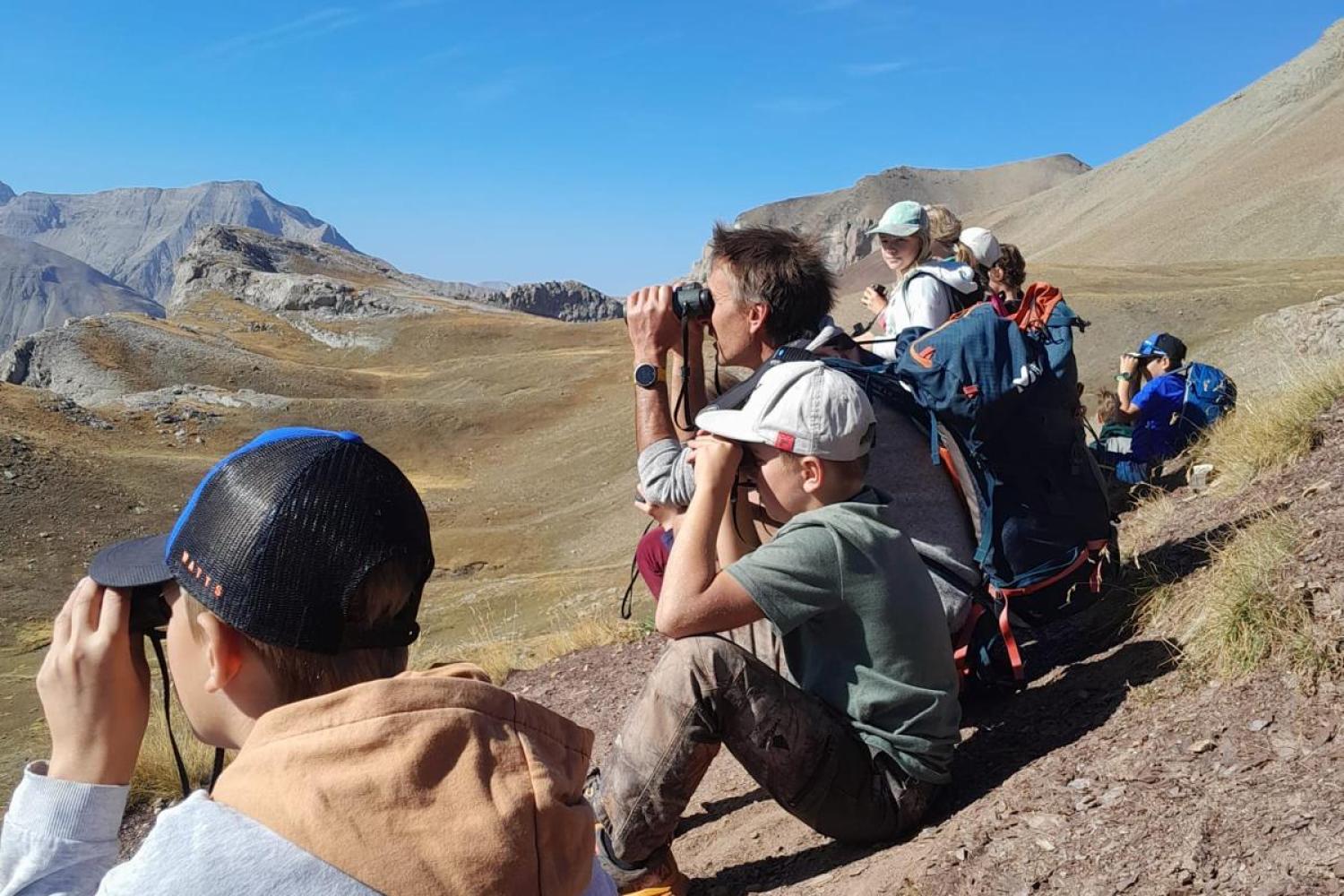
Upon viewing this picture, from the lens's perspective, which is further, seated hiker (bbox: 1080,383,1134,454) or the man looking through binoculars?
seated hiker (bbox: 1080,383,1134,454)

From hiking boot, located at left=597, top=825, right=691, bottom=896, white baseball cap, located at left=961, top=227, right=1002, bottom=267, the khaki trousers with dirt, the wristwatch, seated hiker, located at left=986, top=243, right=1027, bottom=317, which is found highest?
white baseball cap, located at left=961, top=227, right=1002, bottom=267

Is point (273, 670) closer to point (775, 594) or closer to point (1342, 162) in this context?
point (775, 594)

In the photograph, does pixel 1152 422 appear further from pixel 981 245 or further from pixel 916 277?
pixel 916 277

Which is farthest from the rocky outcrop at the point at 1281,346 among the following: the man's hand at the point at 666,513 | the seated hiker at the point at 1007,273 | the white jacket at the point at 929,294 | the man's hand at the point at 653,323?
the man's hand at the point at 666,513

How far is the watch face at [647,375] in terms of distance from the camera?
415cm

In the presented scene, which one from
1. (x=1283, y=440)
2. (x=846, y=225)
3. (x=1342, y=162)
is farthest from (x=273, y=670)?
(x=846, y=225)

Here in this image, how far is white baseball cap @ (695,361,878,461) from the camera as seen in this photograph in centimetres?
329

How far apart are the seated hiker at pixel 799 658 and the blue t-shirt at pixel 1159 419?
527 cm

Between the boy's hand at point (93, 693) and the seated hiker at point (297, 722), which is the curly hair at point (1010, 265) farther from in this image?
the boy's hand at point (93, 693)

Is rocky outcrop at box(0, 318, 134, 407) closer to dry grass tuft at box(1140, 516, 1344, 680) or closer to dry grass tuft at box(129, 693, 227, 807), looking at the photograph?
dry grass tuft at box(129, 693, 227, 807)

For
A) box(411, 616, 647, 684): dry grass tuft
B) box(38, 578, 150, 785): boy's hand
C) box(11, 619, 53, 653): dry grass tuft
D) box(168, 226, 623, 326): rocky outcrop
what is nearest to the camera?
box(38, 578, 150, 785): boy's hand

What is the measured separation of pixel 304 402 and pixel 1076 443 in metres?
31.2

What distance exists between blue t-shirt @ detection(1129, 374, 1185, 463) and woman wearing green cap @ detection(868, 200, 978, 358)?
9.07 feet

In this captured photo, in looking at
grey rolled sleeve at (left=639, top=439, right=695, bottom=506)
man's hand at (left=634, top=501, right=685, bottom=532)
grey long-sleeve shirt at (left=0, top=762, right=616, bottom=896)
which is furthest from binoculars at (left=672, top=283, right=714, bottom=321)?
grey long-sleeve shirt at (left=0, top=762, right=616, bottom=896)
